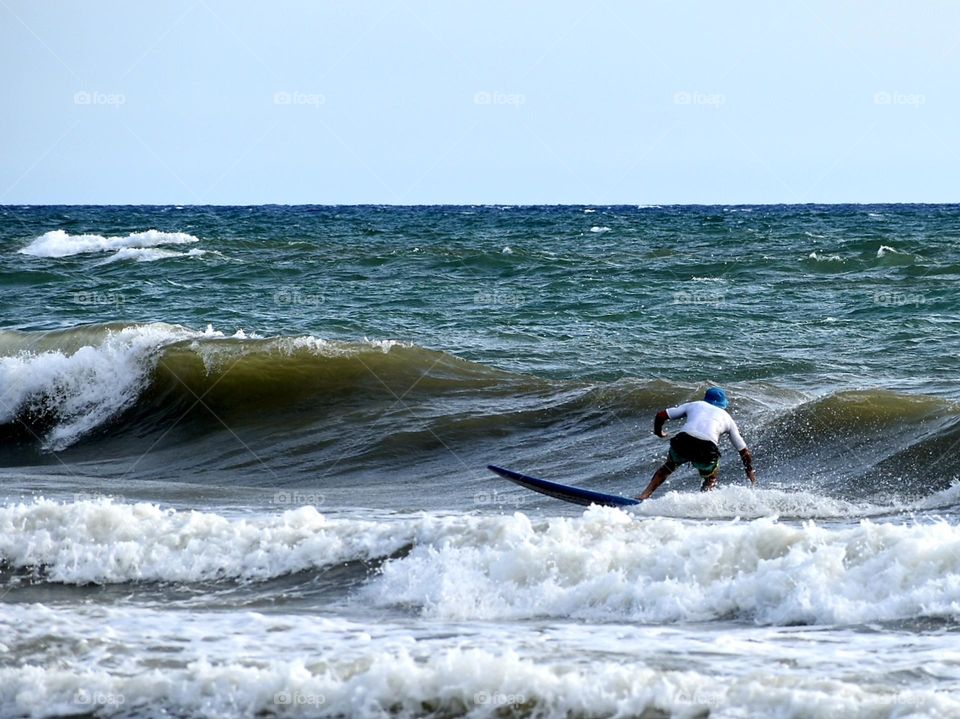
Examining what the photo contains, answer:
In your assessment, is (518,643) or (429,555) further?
(429,555)

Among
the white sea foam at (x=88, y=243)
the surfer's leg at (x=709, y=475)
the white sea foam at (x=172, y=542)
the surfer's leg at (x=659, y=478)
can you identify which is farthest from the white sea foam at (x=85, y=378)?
the white sea foam at (x=88, y=243)

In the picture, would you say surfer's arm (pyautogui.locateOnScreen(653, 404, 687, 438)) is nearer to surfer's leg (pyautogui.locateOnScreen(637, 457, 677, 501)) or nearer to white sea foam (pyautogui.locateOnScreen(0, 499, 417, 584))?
surfer's leg (pyautogui.locateOnScreen(637, 457, 677, 501))

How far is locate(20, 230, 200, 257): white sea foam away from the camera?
39781mm

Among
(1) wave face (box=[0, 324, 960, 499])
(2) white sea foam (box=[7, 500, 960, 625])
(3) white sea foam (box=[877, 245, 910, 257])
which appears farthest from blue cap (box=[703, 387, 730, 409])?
(3) white sea foam (box=[877, 245, 910, 257])

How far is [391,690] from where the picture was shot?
5922 millimetres

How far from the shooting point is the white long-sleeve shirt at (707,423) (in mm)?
10414

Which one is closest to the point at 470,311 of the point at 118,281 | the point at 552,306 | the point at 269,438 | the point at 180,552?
the point at 552,306

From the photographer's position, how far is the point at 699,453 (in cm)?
1041

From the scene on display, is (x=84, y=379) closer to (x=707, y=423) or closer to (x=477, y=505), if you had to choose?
(x=477, y=505)

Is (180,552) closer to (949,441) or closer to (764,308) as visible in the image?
(949,441)

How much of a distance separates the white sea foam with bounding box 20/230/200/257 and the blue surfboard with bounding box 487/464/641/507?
101 feet

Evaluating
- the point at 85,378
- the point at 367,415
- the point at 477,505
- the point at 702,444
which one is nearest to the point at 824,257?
the point at 367,415

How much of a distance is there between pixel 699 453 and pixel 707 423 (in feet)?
0.89

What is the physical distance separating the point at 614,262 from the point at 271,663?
26.1 m
